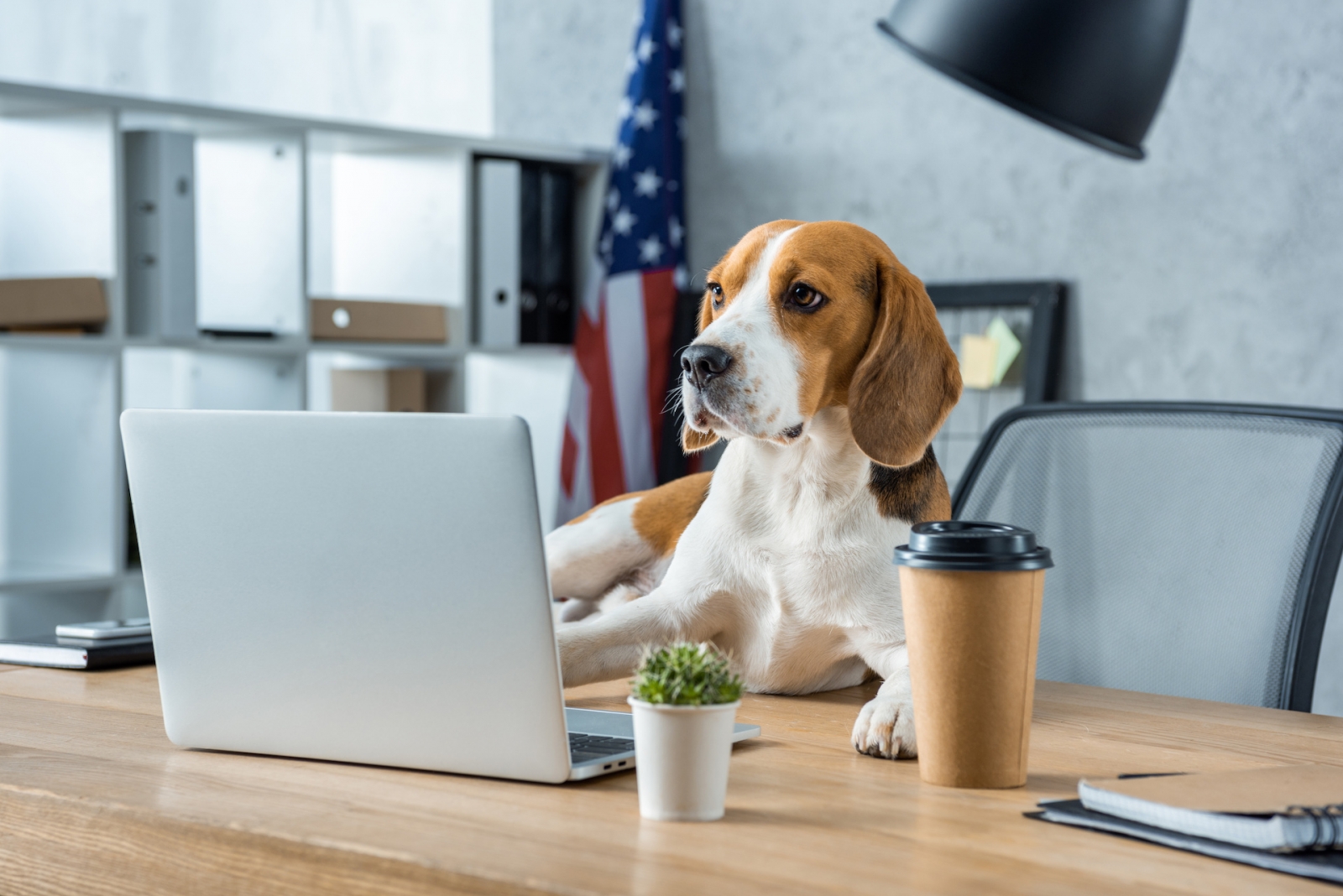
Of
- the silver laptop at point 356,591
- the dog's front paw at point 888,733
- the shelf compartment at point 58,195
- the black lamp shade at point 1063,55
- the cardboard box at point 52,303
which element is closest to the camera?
the silver laptop at point 356,591

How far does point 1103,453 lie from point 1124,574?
0.52 feet

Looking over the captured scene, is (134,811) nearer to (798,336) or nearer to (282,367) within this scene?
(798,336)

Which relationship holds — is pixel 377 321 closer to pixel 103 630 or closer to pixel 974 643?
pixel 103 630

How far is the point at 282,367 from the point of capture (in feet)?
10.2

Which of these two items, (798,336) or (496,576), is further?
(798,336)

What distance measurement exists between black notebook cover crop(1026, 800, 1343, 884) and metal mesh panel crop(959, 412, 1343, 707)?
762 mm

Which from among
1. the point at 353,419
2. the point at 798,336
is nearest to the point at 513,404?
the point at 798,336

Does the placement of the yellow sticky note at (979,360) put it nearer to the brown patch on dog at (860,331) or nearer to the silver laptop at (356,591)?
the brown patch on dog at (860,331)

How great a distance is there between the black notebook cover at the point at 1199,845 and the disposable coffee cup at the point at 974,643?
0.06m

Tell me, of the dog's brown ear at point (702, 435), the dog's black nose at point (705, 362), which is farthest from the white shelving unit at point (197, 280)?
the dog's black nose at point (705, 362)

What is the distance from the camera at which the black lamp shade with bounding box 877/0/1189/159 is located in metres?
1.00

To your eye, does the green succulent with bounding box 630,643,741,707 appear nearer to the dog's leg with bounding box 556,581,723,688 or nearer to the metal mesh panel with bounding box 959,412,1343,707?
the dog's leg with bounding box 556,581,723,688

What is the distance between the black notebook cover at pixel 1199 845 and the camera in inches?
25.1

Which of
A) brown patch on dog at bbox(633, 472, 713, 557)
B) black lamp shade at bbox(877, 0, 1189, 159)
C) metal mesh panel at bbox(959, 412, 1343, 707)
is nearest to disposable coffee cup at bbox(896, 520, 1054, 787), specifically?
black lamp shade at bbox(877, 0, 1189, 159)
